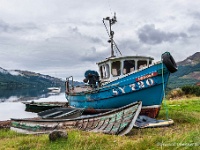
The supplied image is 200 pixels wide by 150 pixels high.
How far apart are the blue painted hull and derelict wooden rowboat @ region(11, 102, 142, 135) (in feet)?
8.94

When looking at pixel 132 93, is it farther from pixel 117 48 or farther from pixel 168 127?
pixel 117 48

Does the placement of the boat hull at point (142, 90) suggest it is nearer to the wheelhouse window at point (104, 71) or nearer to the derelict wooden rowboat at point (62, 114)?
the wheelhouse window at point (104, 71)

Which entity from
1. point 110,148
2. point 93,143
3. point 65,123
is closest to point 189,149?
point 110,148

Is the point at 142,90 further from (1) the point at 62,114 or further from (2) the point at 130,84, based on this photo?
(1) the point at 62,114

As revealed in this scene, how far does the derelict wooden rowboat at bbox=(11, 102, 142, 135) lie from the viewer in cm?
1118

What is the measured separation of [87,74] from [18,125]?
28.8ft

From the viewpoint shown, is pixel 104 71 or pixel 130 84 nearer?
pixel 130 84

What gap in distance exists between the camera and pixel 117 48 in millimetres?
20672

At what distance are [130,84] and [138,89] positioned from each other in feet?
1.80

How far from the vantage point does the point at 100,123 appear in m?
12.1

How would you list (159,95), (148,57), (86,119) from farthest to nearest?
(148,57), (159,95), (86,119)

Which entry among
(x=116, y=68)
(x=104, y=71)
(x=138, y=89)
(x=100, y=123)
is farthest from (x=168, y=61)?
(x=104, y=71)

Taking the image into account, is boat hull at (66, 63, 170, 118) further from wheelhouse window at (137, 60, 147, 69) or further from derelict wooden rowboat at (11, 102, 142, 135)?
derelict wooden rowboat at (11, 102, 142, 135)

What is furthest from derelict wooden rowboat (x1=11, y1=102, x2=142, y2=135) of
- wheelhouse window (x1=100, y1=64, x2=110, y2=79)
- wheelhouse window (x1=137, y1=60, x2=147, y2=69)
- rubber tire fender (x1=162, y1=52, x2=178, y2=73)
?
wheelhouse window (x1=100, y1=64, x2=110, y2=79)
